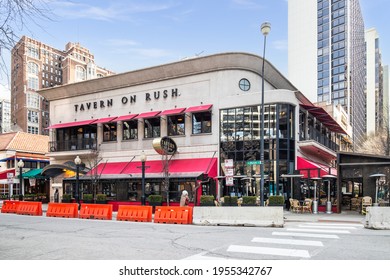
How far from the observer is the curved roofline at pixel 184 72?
85.8 feet

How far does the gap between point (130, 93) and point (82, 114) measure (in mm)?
5962

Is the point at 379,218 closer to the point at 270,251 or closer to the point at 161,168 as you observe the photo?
the point at 270,251

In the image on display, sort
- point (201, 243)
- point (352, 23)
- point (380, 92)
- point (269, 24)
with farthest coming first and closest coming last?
point (380, 92), point (352, 23), point (269, 24), point (201, 243)

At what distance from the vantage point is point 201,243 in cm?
1033

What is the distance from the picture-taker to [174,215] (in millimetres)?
16859

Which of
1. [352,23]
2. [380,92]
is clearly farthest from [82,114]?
[380,92]

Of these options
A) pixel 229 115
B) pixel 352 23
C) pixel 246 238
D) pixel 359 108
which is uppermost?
pixel 352 23

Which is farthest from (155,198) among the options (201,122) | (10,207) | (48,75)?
(48,75)

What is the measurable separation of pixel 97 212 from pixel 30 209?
21.2ft

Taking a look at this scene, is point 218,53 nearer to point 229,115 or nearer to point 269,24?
point 229,115

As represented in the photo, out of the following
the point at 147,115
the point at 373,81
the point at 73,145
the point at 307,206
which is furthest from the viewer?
the point at 373,81

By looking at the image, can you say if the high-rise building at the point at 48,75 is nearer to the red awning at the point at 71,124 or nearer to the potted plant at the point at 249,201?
the red awning at the point at 71,124

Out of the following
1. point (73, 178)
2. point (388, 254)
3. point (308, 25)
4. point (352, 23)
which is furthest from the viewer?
point (308, 25)

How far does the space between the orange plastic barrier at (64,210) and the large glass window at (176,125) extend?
9875 millimetres
